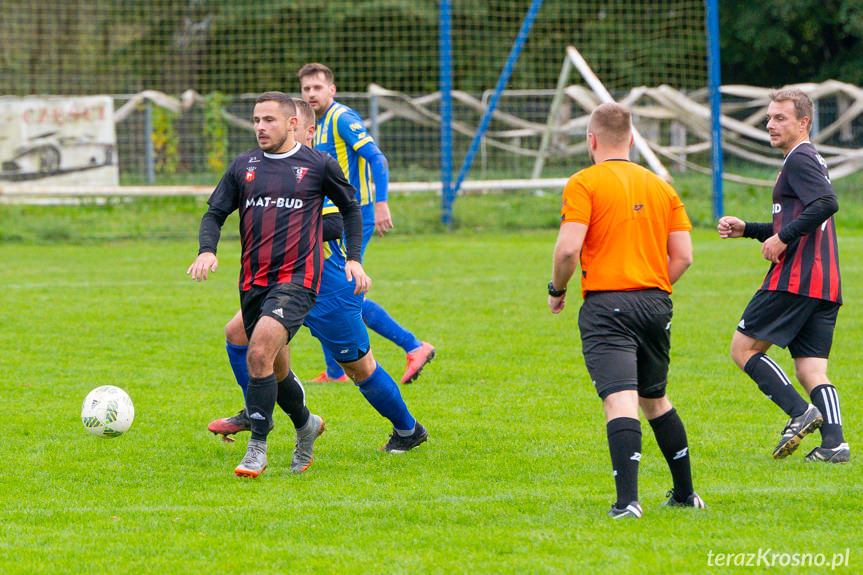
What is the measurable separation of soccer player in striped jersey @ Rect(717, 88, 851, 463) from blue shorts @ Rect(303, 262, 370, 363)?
2018 mm

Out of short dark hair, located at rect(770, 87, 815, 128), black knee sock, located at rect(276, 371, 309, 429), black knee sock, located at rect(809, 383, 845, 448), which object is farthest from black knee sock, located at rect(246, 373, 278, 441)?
short dark hair, located at rect(770, 87, 815, 128)

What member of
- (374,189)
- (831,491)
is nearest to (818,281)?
(831,491)

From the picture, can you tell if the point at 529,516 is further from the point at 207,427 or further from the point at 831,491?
the point at 207,427

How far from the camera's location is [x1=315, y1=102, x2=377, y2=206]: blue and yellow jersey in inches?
286

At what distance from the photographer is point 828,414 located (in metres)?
5.62

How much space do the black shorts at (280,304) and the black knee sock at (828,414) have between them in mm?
2719

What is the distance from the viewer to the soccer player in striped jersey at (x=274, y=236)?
17.5 ft

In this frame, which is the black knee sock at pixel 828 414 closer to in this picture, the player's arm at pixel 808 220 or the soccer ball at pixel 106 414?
the player's arm at pixel 808 220

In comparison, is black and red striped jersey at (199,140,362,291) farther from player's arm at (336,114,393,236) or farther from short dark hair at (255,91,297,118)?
player's arm at (336,114,393,236)

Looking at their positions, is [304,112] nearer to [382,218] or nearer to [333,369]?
[382,218]

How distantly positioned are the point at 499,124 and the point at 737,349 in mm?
16294

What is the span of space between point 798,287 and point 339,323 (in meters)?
2.45

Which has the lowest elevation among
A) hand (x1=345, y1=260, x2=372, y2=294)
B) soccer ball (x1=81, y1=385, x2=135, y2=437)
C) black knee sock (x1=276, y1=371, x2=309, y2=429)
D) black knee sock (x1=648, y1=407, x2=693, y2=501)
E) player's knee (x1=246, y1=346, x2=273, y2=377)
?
soccer ball (x1=81, y1=385, x2=135, y2=437)

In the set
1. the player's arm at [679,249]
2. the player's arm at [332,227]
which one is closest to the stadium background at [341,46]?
the player's arm at [332,227]
